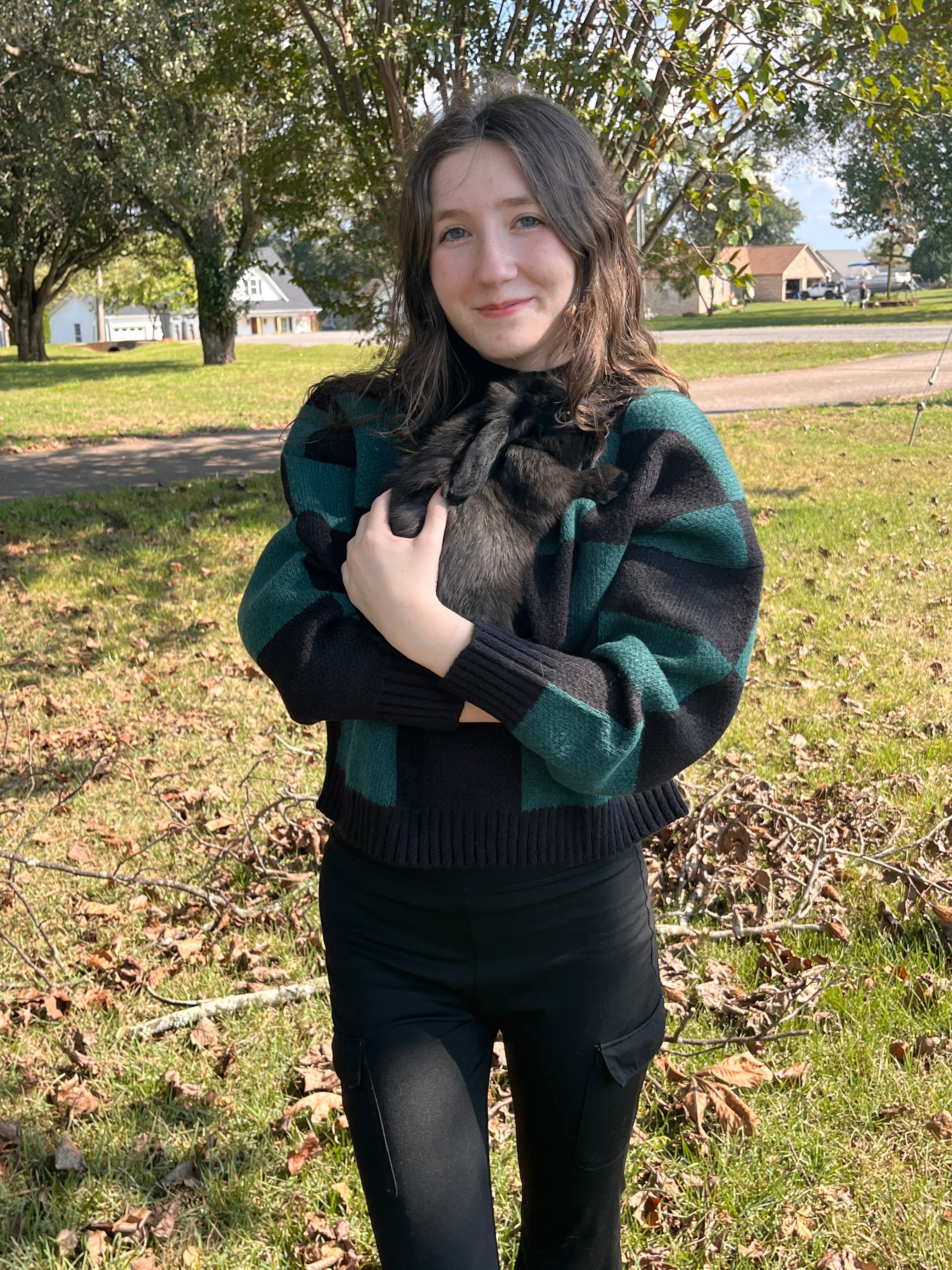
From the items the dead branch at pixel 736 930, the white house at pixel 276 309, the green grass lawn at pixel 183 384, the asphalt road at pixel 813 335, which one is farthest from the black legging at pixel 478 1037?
the white house at pixel 276 309

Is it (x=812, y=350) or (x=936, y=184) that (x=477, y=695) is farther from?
(x=936, y=184)

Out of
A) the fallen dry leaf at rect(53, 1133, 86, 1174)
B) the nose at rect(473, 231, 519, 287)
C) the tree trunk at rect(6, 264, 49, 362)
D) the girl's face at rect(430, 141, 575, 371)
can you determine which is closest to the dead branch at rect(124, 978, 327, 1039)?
the fallen dry leaf at rect(53, 1133, 86, 1174)

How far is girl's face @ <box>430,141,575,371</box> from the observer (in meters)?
1.92

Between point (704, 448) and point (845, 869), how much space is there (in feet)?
9.11

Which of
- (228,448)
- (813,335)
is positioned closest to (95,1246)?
(228,448)

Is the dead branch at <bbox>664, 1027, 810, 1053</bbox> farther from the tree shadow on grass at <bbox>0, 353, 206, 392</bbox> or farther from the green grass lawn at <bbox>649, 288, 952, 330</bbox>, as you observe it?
the green grass lawn at <bbox>649, 288, 952, 330</bbox>

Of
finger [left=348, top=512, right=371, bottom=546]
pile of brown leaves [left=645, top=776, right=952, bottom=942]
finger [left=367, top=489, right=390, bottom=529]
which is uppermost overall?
finger [left=367, top=489, right=390, bottom=529]

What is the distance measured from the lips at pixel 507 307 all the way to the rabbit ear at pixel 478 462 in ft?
0.71

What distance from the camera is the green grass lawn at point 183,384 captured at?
660 inches

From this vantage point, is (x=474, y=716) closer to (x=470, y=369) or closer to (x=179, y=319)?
(x=470, y=369)

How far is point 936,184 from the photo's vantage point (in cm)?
4578

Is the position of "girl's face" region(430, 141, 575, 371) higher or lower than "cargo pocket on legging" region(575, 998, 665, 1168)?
higher

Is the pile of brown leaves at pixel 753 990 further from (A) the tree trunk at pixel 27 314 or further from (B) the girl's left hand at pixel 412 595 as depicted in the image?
(A) the tree trunk at pixel 27 314

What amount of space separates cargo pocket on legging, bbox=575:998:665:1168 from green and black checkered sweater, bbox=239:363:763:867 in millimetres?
336
